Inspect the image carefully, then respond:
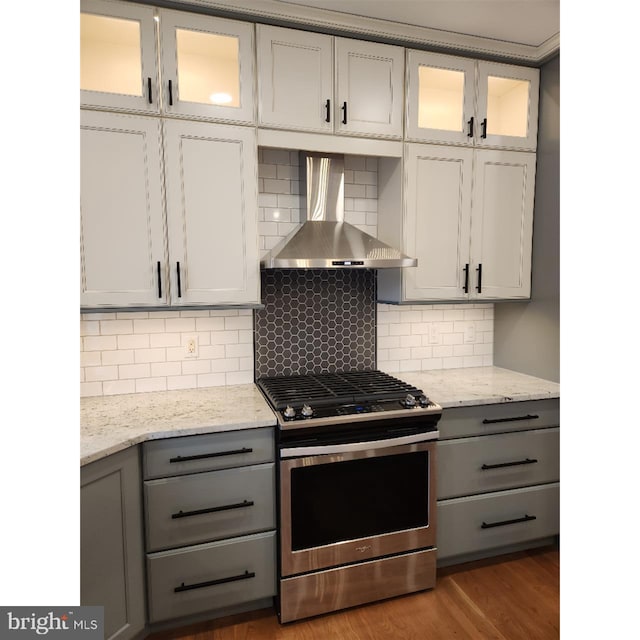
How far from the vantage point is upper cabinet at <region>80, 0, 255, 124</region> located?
6.76 ft

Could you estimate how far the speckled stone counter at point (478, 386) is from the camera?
2.41 meters

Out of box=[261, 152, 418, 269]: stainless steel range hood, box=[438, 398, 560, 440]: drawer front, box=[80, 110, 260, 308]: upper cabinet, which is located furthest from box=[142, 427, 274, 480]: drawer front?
box=[438, 398, 560, 440]: drawer front

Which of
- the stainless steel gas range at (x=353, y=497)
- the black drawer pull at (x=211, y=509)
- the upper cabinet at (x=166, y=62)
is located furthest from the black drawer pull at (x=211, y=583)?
the upper cabinet at (x=166, y=62)

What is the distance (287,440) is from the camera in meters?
2.04

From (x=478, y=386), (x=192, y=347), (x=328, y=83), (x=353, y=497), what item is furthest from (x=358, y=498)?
(x=328, y=83)

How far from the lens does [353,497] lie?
7.13ft

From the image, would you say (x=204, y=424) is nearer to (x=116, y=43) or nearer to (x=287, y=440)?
(x=287, y=440)

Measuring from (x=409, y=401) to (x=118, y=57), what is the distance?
204cm

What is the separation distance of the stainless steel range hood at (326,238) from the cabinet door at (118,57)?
2.78 ft

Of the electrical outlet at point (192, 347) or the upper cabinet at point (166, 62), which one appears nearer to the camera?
the upper cabinet at point (166, 62)

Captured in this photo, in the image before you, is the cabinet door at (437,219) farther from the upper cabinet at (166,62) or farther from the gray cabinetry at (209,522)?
the gray cabinetry at (209,522)

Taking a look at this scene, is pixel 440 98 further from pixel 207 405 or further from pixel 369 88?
pixel 207 405
